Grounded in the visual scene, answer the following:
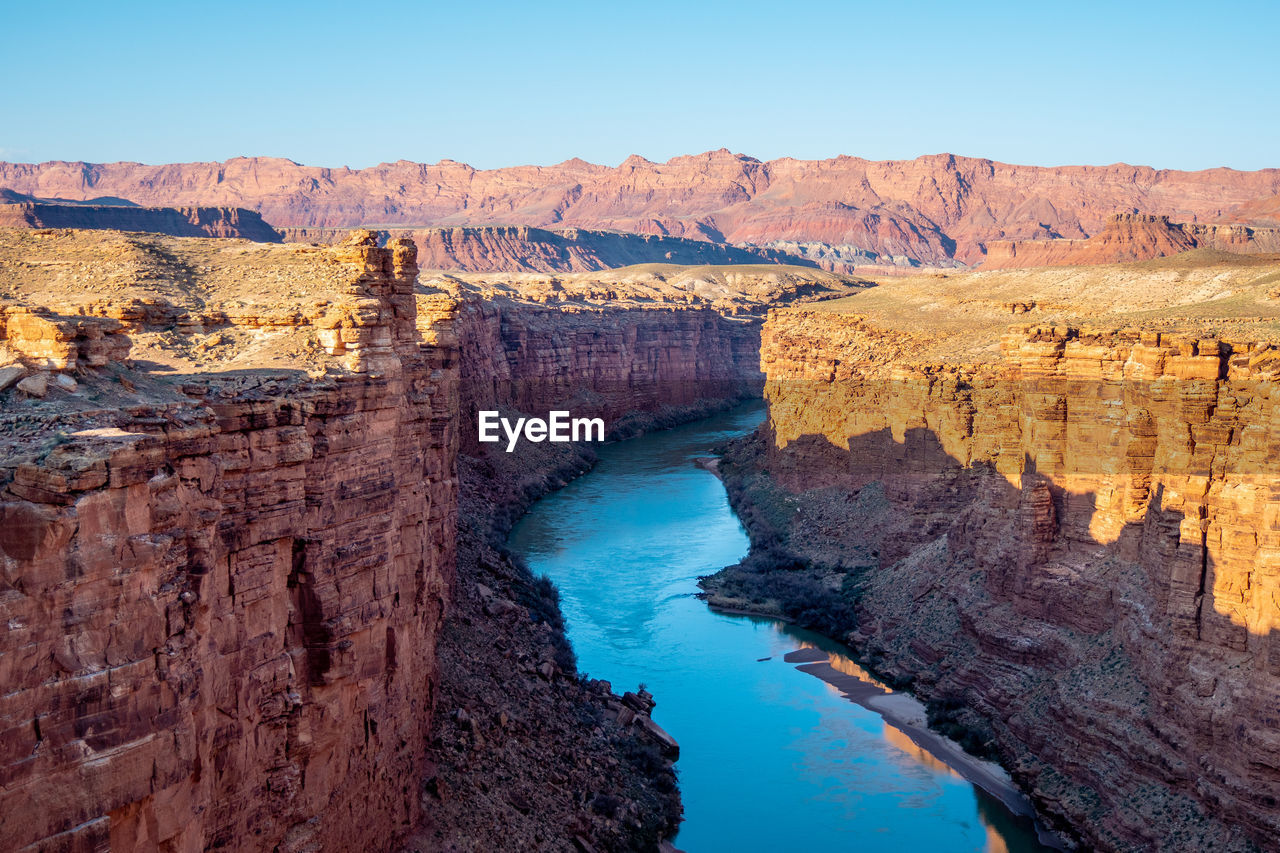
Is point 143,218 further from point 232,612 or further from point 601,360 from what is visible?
point 232,612

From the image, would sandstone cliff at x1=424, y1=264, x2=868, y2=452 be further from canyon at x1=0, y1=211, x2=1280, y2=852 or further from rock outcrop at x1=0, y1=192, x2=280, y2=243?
rock outcrop at x1=0, y1=192, x2=280, y2=243

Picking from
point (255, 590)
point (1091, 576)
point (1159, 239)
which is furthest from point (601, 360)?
point (1159, 239)

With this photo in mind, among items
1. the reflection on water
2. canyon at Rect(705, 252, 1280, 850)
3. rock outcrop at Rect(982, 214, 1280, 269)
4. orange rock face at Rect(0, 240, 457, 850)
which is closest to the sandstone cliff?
the reflection on water

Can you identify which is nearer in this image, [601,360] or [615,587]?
[615,587]

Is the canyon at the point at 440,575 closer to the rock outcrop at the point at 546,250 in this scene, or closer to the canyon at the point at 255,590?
the canyon at the point at 255,590

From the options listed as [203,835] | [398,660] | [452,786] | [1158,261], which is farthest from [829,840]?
[1158,261]

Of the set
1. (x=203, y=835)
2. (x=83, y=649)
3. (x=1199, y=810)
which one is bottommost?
(x=1199, y=810)

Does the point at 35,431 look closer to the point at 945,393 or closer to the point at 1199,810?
the point at 1199,810

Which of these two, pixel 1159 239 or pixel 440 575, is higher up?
pixel 1159 239
